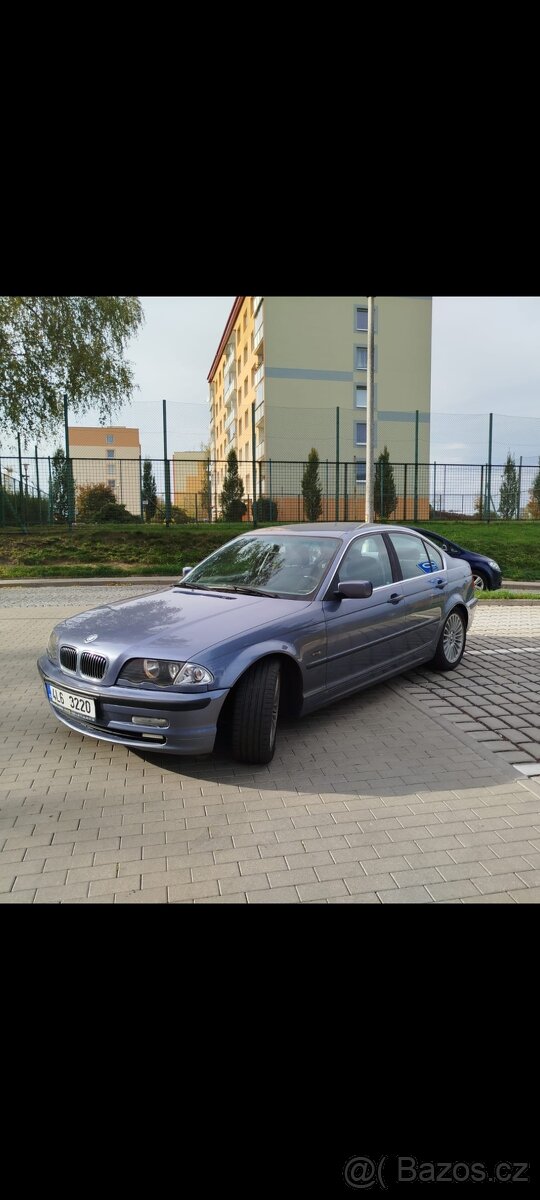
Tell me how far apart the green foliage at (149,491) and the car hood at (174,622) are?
47.7 ft

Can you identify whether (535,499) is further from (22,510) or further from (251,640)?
(251,640)

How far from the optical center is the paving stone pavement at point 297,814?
2863mm

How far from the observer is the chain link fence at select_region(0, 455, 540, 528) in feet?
60.4

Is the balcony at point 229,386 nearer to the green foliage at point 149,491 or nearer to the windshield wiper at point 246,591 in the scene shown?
the green foliage at point 149,491

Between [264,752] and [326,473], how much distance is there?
18161 millimetres

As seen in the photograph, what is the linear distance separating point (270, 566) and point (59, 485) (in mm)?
14741

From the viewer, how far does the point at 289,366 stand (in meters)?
34.3

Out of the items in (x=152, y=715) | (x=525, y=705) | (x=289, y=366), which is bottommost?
(x=525, y=705)

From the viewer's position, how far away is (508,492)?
21641 millimetres
